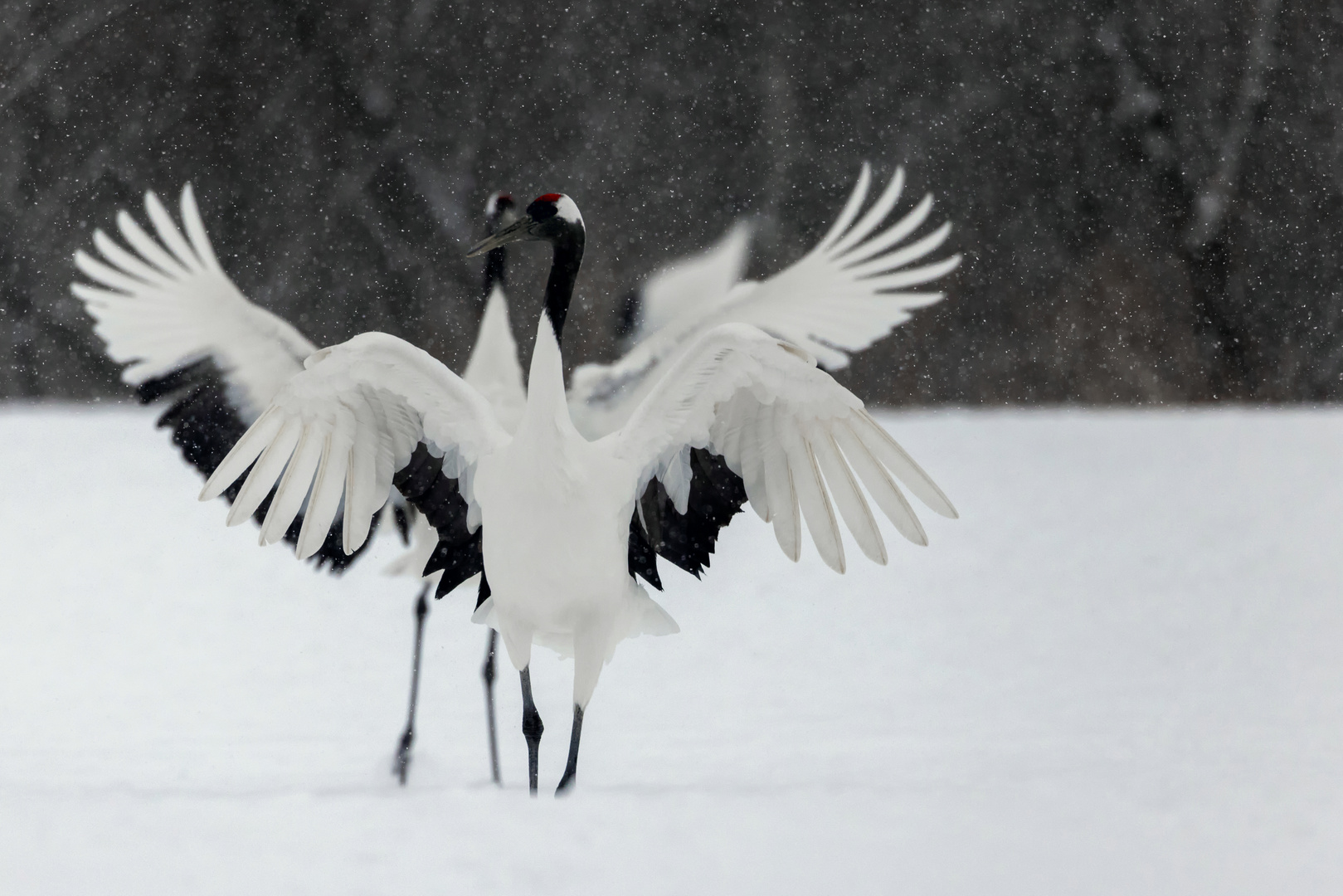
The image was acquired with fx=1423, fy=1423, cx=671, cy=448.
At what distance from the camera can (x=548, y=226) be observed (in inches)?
101

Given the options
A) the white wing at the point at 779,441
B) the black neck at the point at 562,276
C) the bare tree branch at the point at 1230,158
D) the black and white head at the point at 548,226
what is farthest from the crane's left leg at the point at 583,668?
the bare tree branch at the point at 1230,158

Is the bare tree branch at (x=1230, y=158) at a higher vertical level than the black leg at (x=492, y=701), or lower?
higher

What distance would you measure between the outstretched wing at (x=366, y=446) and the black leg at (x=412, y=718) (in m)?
0.53

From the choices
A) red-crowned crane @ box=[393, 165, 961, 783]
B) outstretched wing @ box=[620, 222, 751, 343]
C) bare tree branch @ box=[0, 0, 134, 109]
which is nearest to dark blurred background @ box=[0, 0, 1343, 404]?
bare tree branch @ box=[0, 0, 134, 109]

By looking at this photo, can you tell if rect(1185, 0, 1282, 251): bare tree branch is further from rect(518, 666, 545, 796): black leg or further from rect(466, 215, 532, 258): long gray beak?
rect(518, 666, 545, 796): black leg

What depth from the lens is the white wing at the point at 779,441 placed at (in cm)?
227

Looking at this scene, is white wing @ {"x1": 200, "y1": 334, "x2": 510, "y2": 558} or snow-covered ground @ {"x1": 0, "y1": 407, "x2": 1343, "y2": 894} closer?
snow-covered ground @ {"x1": 0, "y1": 407, "x2": 1343, "y2": 894}

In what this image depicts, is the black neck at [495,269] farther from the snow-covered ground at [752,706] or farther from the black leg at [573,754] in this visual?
the black leg at [573,754]

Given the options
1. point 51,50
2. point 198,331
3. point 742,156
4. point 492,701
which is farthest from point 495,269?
point 51,50

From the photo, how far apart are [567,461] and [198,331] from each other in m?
1.05

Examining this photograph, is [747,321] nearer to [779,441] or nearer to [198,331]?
[779,441]

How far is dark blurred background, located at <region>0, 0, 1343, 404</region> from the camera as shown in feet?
31.0

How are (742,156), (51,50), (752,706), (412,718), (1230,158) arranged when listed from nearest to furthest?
1. (412,718)
2. (752,706)
3. (51,50)
4. (742,156)
5. (1230,158)

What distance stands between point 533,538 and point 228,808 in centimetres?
62
